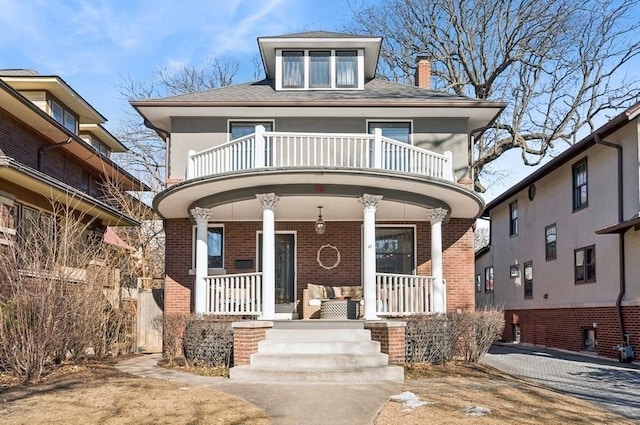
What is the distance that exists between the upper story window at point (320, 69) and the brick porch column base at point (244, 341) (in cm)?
804

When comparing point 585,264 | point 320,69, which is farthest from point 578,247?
point 320,69

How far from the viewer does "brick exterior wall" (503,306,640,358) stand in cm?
1532

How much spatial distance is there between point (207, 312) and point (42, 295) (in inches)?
154

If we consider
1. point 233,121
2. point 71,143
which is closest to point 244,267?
point 233,121

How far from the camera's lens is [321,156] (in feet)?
44.1

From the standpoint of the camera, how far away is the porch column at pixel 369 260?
41.9 feet

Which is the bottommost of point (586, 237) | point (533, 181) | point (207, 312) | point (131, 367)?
point (131, 367)

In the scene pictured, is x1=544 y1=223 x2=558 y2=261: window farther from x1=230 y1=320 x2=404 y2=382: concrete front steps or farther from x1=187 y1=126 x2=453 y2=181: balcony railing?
x1=230 y1=320 x2=404 y2=382: concrete front steps

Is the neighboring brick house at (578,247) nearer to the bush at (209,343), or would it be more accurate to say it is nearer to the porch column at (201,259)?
the bush at (209,343)

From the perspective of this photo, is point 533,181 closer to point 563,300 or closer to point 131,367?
point 563,300

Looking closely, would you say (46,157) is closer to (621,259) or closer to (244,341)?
(244,341)

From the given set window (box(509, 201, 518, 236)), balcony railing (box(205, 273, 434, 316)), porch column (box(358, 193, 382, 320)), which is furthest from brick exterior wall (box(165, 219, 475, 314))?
window (box(509, 201, 518, 236))

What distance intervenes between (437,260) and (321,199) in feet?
9.80

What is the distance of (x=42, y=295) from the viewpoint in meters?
10.2
